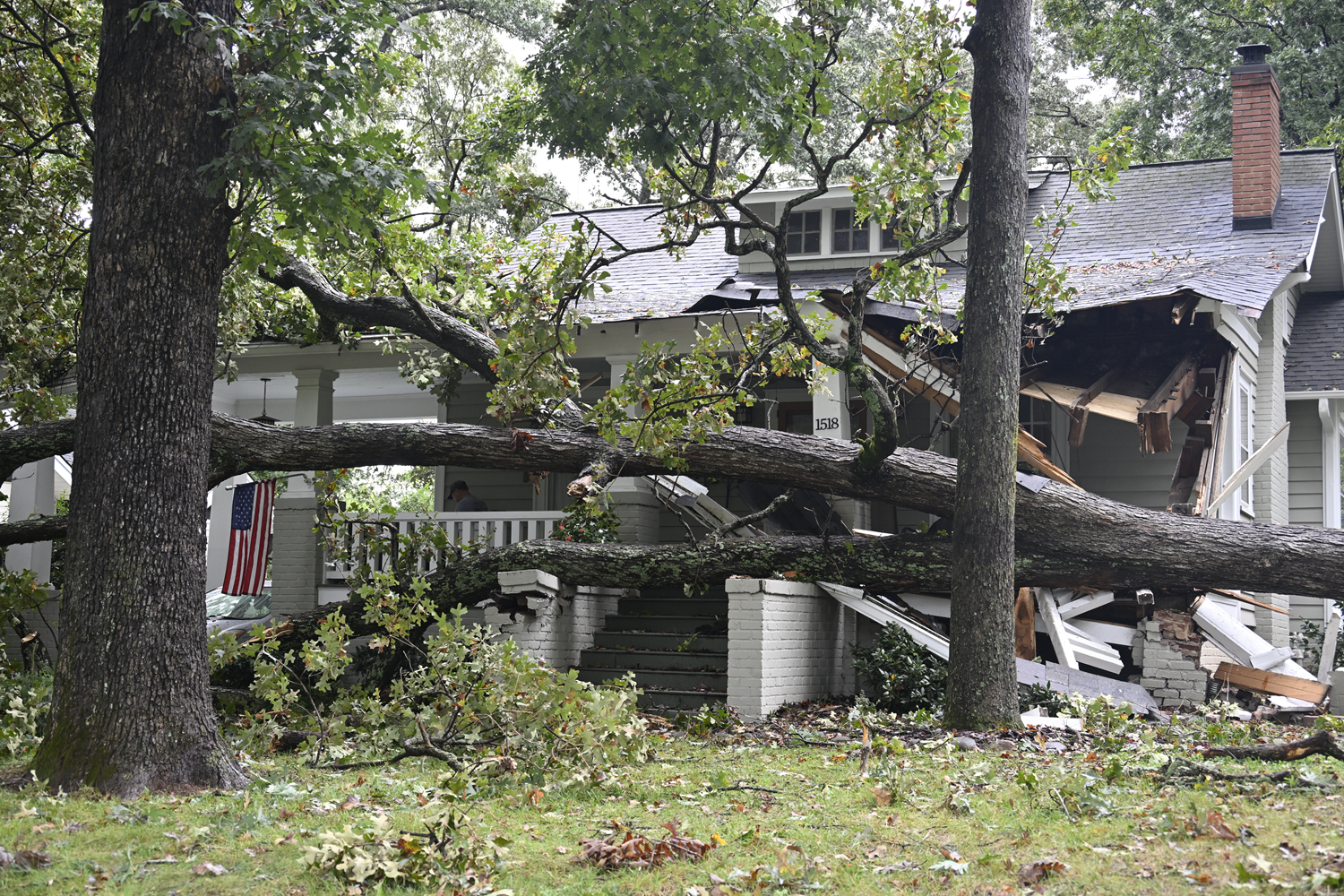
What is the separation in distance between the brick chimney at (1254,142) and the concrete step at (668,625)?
8.74 meters

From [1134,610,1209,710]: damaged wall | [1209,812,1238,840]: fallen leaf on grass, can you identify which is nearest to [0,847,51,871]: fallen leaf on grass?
[1209,812,1238,840]: fallen leaf on grass

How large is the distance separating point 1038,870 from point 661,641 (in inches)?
282

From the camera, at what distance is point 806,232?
51.8 ft

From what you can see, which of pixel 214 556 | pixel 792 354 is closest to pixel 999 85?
pixel 792 354

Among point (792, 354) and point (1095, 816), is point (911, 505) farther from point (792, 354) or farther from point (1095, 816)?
point (1095, 816)

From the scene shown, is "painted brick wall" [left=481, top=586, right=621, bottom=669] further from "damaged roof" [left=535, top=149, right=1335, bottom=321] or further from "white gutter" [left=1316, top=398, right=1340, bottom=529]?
"white gutter" [left=1316, top=398, right=1340, bottom=529]

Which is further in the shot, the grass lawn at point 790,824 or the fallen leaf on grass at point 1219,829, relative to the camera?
the fallen leaf on grass at point 1219,829

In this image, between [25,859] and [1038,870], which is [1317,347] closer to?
[1038,870]

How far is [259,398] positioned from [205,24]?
1418 cm

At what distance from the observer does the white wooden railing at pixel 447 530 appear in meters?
12.6

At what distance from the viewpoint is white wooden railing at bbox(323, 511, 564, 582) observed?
12.6m

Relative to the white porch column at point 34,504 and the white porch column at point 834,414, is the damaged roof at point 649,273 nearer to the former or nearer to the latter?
the white porch column at point 834,414

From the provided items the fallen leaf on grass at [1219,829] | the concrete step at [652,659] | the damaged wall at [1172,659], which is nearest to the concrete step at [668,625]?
the concrete step at [652,659]

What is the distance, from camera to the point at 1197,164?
16156 mm
